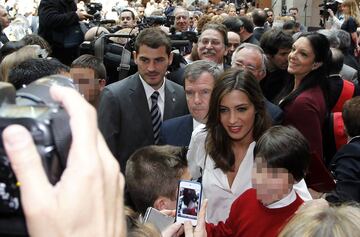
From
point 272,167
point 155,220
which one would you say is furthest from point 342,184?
point 155,220

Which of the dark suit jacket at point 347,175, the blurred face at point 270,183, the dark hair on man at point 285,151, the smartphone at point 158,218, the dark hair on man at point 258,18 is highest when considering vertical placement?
the dark hair on man at point 258,18

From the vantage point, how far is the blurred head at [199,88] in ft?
11.2

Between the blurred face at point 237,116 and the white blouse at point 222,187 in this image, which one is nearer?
the white blouse at point 222,187

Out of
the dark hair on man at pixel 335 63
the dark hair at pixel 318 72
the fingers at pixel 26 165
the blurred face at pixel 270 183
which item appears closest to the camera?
the fingers at pixel 26 165

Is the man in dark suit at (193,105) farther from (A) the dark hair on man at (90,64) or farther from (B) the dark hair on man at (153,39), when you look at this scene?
(A) the dark hair on man at (90,64)

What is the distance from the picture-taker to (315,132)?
3.74 meters

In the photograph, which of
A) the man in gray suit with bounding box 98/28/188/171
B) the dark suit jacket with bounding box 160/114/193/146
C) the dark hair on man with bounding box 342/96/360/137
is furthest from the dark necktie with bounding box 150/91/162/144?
the dark hair on man with bounding box 342/96/360/137

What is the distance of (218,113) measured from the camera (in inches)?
120

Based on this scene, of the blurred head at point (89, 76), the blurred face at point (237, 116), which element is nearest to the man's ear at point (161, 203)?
the blurred face at point (237, 116)

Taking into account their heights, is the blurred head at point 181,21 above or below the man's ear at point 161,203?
above

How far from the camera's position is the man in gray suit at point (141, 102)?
361 cm

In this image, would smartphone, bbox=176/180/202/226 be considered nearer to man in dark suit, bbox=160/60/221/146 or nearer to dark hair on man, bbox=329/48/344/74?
man in dark suit, bbox=160/60/221/146

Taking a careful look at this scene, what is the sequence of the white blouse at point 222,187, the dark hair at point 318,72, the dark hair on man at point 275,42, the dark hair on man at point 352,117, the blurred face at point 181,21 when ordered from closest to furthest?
the white blouse at point 222,187
the dark hair on man at point 352,117
the dark hair at point 318,72
the dark hair on man at point 275,42
the blurred face at point 181,21

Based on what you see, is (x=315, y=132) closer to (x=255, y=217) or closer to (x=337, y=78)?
(x=337, y=78)
